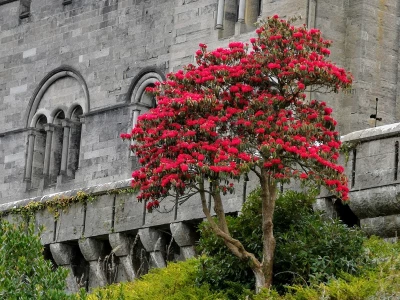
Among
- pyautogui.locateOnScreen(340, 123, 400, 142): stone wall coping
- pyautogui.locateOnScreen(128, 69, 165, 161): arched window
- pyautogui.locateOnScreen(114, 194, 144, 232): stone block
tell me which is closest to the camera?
pyautogui.locateOnScreen(340, 123, 400, 142): stone wall coping

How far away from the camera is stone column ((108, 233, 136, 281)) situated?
33.3 meters

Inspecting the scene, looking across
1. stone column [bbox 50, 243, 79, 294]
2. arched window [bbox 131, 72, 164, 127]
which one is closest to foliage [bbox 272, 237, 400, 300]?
stone column [bbox 50, 243, 79, 294]

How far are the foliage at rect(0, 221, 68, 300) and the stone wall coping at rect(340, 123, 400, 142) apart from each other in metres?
6.93

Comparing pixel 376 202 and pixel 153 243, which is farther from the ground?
pixel 376 202

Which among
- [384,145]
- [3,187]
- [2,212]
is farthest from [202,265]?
[3,187]

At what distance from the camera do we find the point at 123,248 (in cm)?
3341

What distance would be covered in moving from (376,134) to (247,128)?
2842 millimetres

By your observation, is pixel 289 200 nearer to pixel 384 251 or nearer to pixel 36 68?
pixel 384 251

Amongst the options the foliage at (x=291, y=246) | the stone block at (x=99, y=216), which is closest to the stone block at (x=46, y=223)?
the stone block at (x=99, y=216)

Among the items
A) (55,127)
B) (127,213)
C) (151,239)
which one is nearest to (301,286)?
(151,239)

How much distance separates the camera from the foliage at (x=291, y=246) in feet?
88.4

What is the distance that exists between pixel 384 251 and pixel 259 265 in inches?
76.1

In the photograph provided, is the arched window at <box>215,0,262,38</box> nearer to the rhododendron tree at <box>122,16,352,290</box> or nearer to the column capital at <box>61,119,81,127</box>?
the column capital at <box>61,119,81,127</box>

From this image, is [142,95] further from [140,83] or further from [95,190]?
[95,190]
